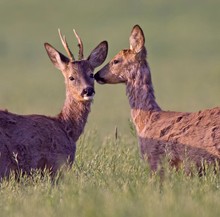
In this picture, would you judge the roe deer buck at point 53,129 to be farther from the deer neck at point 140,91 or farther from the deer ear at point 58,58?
the deer neck at point 140,91

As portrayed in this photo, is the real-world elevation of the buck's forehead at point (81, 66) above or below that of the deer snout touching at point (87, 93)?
above

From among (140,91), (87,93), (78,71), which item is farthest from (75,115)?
(140,91)

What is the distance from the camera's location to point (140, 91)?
13398 mm

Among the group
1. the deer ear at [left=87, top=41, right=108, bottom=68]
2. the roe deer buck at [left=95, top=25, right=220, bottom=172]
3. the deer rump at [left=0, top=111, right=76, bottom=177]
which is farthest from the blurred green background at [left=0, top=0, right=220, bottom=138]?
the deer rump at [left=0, top=111, right=76, bottom=177]

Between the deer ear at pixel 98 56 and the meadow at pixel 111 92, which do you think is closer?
the meadow at pixel 111 92

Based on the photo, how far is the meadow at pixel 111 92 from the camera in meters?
9.84

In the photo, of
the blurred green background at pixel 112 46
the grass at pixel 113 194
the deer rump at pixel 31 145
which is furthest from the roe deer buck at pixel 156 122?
the blurred green background at pixel 112 46

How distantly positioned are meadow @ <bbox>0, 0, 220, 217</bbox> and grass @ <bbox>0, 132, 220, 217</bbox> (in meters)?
0.01

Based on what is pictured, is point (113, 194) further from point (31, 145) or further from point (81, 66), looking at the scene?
point (81, 66)

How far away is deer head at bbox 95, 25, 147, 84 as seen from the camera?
1352 centimetres

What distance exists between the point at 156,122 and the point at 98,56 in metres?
1.67

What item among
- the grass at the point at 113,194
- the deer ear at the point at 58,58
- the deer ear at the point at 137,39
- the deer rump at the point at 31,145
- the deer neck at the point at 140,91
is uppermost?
the deer ear at the point at 137,39

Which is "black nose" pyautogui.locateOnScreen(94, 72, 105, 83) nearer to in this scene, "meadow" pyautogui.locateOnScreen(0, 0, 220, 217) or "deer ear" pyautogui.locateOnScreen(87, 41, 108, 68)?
"deer ear" pyautogui.locateOnScreen(87, 41, 108, 68)

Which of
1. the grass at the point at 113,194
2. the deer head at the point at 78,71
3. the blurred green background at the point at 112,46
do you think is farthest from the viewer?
the blurred green background at the point at 112,46
